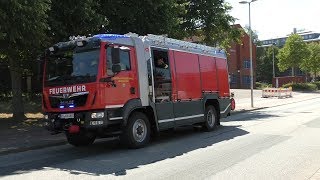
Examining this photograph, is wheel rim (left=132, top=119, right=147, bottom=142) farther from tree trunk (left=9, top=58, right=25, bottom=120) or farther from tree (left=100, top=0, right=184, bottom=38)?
tree trunk (left=9, top=58, right=25, bottom=120)

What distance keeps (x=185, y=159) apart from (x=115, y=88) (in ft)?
8.60

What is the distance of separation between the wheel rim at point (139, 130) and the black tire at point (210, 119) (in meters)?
4.11

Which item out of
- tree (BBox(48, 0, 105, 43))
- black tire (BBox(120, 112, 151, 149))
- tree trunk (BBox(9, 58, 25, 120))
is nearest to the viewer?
black tire (BBox(120, 112, 151, 149))

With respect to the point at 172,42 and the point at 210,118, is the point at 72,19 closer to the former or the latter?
the point at 172,42

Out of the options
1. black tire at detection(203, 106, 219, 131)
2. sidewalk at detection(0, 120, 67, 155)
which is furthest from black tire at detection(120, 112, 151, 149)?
black tire at detection(203, 106, 219, 131)

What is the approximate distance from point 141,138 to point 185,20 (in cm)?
1884

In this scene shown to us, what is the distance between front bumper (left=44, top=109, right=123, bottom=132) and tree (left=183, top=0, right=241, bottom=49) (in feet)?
63.7

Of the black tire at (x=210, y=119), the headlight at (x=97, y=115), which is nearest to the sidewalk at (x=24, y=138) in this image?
the headlight at (x=97, y=115)

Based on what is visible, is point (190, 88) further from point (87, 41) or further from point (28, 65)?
point (28, 65)

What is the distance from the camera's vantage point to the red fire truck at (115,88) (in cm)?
1145

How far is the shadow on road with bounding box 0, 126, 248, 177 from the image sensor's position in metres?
9.58

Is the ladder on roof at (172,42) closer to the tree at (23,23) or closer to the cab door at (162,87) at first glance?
the cab door at (162,87)

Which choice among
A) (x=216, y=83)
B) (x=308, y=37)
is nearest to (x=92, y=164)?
(x=216, y=83)

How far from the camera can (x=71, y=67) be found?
39.1 feet
